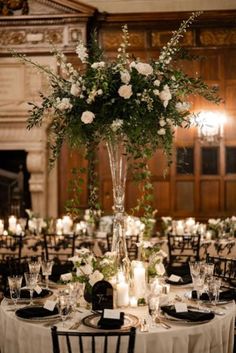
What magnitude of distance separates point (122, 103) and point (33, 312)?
4.83 ft

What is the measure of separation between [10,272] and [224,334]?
75.2 inches

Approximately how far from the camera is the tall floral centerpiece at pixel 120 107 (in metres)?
3.60

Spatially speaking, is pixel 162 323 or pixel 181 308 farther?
pixel 181 308

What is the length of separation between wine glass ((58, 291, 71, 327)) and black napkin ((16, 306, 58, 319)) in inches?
6.9

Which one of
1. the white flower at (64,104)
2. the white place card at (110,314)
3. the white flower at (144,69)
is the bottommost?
the white place card at (110,314)

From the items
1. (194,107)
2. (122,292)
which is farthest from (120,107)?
(194,107)

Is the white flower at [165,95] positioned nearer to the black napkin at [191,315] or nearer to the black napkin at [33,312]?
the black napkin at [191,315]

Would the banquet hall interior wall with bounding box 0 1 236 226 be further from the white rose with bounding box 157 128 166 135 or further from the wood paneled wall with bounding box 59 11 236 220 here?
the white rose with bounding box 157 128 166 135

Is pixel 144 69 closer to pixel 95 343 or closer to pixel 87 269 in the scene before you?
pixel 87 269

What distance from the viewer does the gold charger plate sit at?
314 cm

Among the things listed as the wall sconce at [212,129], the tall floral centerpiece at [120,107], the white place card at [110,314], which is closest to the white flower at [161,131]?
the tall floral centerpiece at [120,107]

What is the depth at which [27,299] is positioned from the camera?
374 centimetres

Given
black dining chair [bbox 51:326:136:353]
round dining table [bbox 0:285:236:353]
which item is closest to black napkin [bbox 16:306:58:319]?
round dining table [bbox 0:285:236:353]

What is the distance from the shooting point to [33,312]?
3.32m
